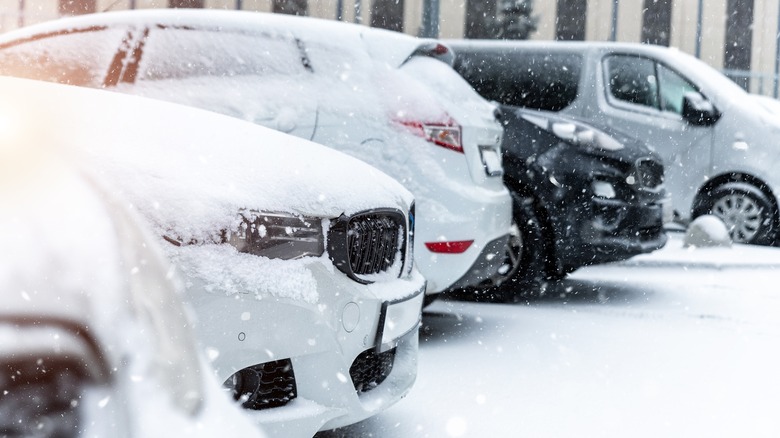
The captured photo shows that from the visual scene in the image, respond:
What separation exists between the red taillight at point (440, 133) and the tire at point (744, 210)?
5.84 m

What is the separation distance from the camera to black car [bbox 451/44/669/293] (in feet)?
20.4

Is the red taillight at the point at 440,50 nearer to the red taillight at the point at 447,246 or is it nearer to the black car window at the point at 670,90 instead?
the red taillight at the point at 447,246

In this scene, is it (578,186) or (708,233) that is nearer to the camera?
(578,186)

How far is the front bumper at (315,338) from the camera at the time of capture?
258cm

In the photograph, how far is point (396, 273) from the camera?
360 centimetres

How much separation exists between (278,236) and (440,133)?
2.30 meters

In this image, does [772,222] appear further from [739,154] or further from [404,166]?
[404,166]

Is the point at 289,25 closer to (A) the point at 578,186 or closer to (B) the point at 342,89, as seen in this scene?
(B) the point at 342,89

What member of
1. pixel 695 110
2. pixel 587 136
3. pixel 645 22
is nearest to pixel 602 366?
pixel 587 136

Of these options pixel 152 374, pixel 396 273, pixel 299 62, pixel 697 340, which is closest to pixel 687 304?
pixel 697 340

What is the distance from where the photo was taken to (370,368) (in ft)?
11.2

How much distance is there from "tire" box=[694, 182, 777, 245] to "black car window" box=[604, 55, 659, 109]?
114 centimetres

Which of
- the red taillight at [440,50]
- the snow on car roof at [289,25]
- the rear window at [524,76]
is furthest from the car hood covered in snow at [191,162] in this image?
the rear window at [524,76]

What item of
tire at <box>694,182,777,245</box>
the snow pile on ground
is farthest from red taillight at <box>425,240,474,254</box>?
tire at <box>694,182,777,245</box>
